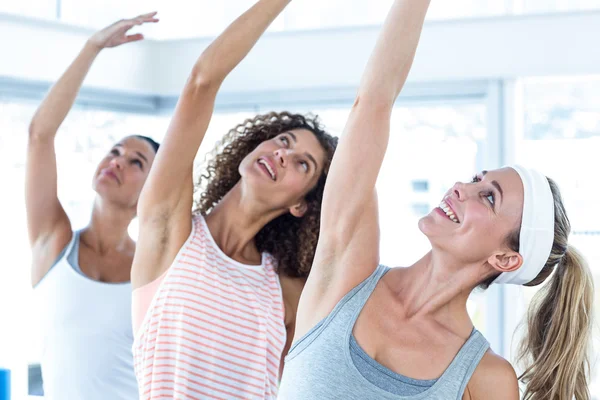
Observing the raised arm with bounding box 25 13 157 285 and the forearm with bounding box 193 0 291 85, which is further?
the raised arm with bounding box 25 13 157 285

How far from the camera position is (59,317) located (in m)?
2.55

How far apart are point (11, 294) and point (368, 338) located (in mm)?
2129

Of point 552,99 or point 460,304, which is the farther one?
point 552,99

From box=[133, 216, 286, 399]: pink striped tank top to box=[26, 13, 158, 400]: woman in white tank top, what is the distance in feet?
1.57

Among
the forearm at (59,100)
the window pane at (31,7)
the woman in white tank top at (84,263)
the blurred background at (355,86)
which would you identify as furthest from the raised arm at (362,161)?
the window pane at (31,7)

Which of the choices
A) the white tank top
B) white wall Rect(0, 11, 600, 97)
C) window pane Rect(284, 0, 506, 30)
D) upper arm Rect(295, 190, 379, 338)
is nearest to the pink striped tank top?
upper arm Rect(295, 190, 379, 338)

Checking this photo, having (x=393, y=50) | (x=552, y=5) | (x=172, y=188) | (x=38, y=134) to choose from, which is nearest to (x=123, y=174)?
(x=38, y=134)

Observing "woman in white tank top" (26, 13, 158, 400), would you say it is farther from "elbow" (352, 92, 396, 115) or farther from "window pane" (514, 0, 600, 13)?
"window pane" (514, 0, 600, 13)

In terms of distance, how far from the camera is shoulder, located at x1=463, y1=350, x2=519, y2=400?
1.78 meters

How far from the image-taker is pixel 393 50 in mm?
1777

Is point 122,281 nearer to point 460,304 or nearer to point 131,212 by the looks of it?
point 131,212

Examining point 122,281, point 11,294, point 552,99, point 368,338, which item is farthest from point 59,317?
point 552,99

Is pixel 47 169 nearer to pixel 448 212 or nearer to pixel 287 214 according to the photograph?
pixel 287 214

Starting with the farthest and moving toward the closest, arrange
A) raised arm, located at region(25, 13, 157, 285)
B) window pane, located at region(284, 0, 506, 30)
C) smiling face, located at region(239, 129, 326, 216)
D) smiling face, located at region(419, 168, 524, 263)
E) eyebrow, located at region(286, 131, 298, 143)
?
window pane, located at region(284, 0, 506, 30) < raised arm, located at region(25, 13, 157, 285) < eyebrow, located at region(286, 131, 298, 143) < smiling face, located at region(239, 129, 326, 216) < smiling face, located at region(419, 168, 524, 263)
